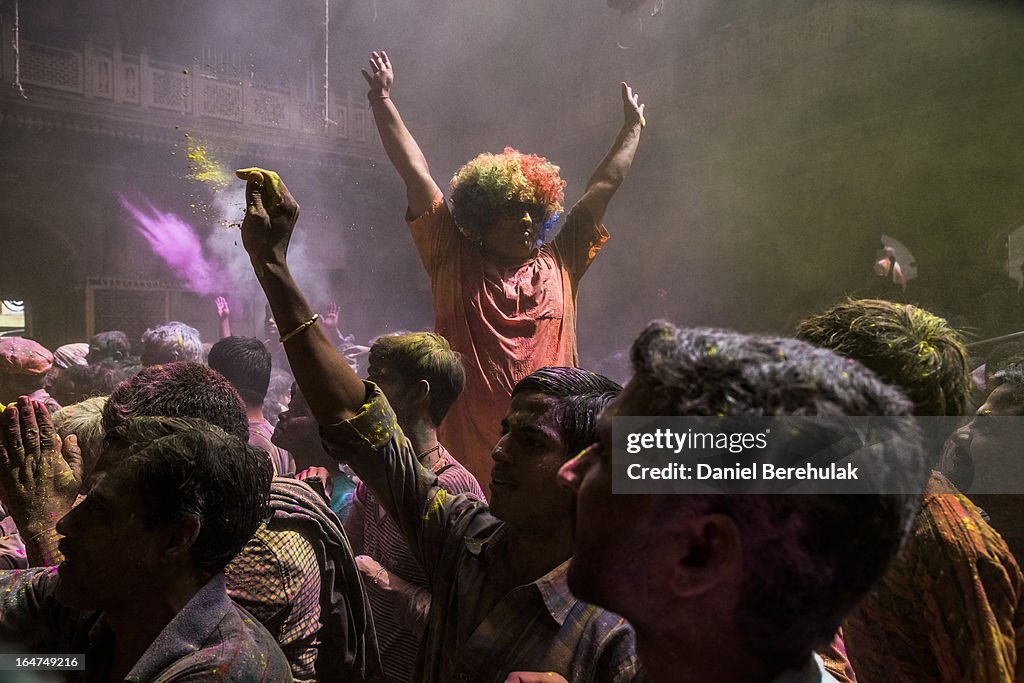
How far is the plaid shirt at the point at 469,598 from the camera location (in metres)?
1.39

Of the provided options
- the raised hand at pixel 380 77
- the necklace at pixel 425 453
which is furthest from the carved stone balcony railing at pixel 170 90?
the necklace at pixel 425 453

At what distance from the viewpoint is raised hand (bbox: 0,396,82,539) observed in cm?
176

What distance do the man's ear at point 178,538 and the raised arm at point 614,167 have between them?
2689mm

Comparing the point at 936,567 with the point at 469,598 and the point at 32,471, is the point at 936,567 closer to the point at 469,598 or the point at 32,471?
the point at 469,598

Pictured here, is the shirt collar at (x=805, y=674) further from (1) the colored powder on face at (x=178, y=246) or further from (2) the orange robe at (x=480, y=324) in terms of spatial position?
(1) the colored powder on face at (x=178, y=246)

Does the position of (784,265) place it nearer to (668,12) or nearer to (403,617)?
(668,12)

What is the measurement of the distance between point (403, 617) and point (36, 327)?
1210 cm

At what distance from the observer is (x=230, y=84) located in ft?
41.7

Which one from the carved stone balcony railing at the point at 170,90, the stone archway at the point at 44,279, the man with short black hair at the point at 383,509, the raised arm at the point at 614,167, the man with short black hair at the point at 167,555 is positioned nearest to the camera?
the man with short black hair at the point at 167,555

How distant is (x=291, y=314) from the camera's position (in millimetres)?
1463

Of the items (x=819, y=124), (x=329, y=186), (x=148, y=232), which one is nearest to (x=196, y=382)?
(x=819, y=124)

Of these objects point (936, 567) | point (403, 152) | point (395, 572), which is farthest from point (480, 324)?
point (936, 567)

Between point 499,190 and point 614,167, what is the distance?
66cm

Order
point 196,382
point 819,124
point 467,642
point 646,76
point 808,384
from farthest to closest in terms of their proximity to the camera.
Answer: point 646,76, point 819,124, point 196,382, point 467,642, point 808,384
